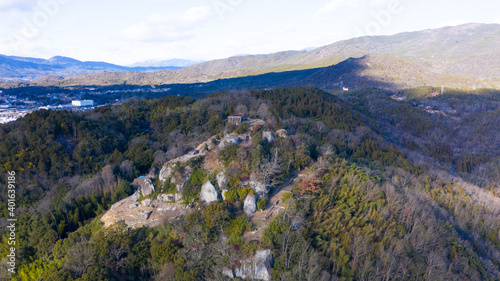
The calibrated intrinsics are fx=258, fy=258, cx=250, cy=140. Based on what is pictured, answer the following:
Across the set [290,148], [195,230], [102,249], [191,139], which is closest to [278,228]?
[195,230]

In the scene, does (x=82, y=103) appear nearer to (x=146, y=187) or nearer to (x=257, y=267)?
(x=146, y=187)

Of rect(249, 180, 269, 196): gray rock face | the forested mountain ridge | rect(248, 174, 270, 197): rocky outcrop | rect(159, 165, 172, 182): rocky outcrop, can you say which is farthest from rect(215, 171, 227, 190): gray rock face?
rect(159, 165, 172, 182): rocky outcrop

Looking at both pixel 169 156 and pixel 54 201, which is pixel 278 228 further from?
pixel 54 201

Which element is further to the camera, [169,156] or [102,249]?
[169,156]

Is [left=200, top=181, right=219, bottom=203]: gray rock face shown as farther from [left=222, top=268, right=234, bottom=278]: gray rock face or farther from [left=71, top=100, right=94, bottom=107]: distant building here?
[left=71, top=100, right=94, bottom=107]: distant building

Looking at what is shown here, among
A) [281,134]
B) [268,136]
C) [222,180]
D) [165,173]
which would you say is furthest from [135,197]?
[281,134]

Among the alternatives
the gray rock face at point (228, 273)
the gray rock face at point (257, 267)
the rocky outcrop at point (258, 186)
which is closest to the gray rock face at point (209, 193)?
the rocky outcrop at point (258, 186)

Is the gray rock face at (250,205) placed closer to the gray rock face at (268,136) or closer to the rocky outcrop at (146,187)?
the gray rock face at (268,136)
